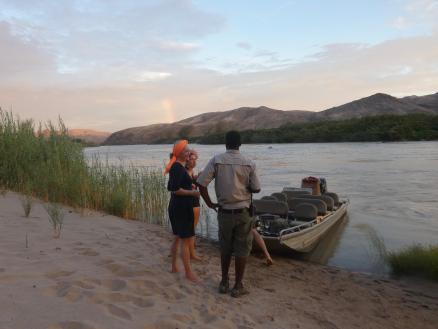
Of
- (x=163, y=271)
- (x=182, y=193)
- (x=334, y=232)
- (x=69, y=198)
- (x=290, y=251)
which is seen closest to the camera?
(x=182, y=193)

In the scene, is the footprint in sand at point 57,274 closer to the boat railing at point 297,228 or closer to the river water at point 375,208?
the boat railing at point 297,228

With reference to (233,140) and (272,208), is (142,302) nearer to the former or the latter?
(233,140)

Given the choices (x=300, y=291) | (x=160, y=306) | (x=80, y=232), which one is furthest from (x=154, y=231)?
(x=160, y=306)

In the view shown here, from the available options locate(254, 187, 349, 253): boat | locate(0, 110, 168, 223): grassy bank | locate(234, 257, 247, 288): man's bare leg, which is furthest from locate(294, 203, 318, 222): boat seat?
locate(234, 257, 247, 288): man's bare leg

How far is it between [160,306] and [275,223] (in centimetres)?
490

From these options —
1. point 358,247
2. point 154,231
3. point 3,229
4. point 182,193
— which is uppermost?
point 182,193

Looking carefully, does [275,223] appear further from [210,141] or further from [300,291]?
[210,141]

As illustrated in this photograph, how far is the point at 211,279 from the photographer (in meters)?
5.86

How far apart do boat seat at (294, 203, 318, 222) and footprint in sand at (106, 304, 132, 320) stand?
6.55 meters

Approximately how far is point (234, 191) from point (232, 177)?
0.18m

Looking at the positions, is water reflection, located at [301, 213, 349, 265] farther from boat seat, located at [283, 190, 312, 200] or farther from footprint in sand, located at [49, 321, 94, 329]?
footprint in sand, located at [49, 321, 94, 329]

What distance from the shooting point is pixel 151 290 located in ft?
16.1

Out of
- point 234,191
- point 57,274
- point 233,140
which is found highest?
point 233,140

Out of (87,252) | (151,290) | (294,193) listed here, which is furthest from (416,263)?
(87,252)
